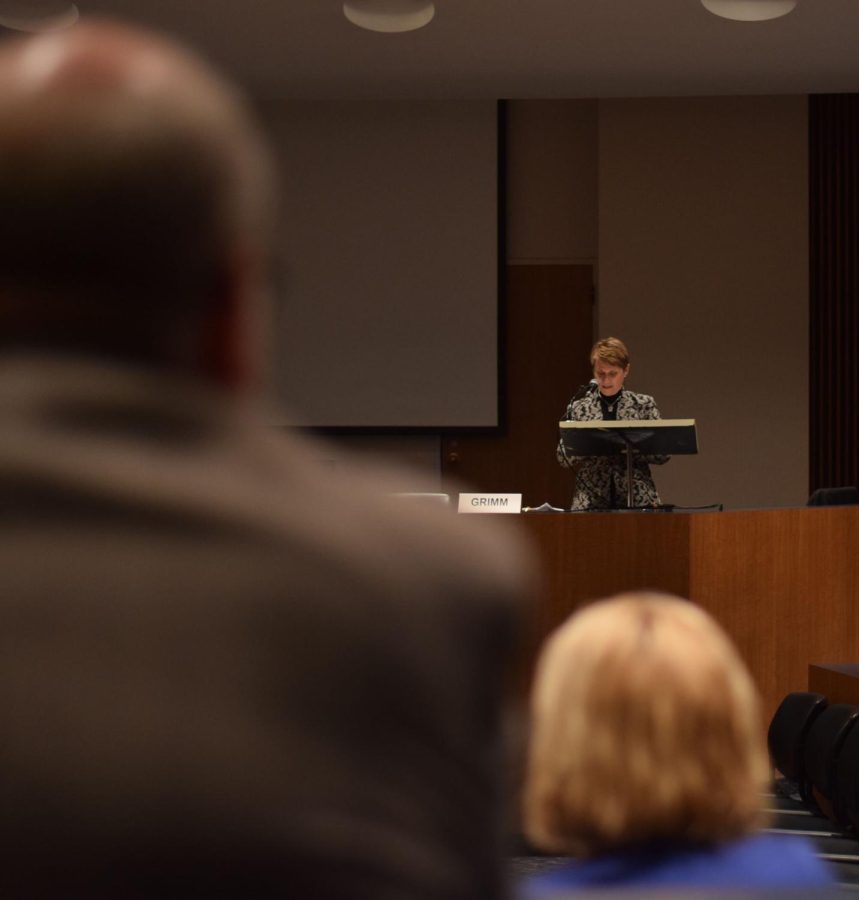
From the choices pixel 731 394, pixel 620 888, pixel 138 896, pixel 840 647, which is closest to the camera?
pixel 138 896

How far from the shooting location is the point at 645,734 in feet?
3.60

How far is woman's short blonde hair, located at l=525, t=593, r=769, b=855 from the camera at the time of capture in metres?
1.10

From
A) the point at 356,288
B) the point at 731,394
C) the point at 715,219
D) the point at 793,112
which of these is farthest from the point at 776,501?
the point at 356,288

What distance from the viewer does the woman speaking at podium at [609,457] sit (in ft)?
16.3

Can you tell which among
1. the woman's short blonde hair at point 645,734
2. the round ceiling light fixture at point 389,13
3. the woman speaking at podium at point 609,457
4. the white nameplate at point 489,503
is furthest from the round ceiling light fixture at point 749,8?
the woman's short blonde hair at point 645,734

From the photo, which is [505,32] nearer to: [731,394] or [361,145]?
[361,145]

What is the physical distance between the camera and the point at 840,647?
187 inches

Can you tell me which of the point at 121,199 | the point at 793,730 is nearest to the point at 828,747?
the point at 793,730

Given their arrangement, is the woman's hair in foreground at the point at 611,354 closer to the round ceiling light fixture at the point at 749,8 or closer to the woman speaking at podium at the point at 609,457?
the woman speaking at podium at the point at 609,457

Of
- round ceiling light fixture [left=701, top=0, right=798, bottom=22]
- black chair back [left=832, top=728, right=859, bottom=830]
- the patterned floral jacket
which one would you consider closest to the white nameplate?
the patterned floral jacket

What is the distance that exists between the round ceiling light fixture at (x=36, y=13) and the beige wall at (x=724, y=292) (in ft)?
11.5

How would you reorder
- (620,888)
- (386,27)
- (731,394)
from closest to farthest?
(620,888) < (386,27) < (731,394)

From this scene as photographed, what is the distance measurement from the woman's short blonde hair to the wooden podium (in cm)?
324

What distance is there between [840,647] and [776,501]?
11.5 feet
